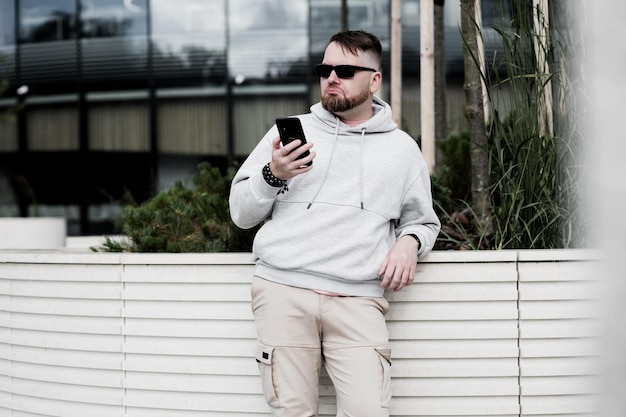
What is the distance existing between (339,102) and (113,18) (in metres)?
8.51

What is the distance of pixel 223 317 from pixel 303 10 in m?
7.59

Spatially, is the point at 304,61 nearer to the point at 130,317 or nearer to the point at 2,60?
the point at 2,60

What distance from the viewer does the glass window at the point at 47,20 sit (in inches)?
408

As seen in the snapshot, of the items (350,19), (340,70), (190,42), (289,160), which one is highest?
(350,19)

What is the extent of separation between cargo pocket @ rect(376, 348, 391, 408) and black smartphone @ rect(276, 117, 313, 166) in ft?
2.09

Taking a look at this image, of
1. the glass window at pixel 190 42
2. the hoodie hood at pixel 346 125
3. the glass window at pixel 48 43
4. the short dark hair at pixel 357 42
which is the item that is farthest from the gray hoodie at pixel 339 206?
the glass window at pixel 48 43

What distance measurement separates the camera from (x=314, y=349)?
241 cm

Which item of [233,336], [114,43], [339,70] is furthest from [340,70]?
[114,43]

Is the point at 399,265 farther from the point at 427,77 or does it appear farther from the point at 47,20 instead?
the point at 47,20

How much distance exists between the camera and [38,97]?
34.8 feet

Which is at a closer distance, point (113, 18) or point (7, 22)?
point (113, 18)

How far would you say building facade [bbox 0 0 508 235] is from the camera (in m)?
9.83

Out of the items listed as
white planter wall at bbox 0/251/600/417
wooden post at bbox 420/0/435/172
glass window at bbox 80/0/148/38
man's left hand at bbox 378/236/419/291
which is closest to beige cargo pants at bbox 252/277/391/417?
man's left hand at bbox 378/236/419/291

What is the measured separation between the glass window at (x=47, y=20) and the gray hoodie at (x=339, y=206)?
8724mm
